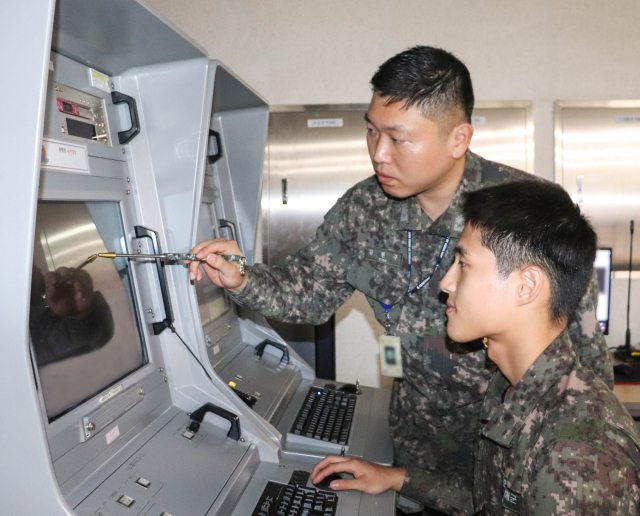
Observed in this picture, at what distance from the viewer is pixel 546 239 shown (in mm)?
974

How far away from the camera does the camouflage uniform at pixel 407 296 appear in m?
1.43

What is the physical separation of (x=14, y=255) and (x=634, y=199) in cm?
308

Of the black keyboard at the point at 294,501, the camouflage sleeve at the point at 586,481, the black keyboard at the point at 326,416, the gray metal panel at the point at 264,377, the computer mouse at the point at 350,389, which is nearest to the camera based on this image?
the camouflage sleeve at the point at 586,481

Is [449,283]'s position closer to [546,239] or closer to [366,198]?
[546,239]

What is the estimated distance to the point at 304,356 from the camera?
2.20 metres

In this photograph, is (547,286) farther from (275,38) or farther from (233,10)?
(233,10)

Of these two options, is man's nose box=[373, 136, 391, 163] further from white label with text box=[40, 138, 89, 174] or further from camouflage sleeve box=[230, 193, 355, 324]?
white label with text box=[40, 138, 89, 174]

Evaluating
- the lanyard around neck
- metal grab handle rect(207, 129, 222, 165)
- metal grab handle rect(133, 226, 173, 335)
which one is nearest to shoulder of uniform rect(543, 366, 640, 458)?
the lanyard around neck

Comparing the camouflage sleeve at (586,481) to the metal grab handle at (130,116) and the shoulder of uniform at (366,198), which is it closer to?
the shoulder of uniform at (366,198)

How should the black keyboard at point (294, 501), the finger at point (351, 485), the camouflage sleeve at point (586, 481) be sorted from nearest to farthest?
1. the camouflage sleeve at point (586, 481)
2. the black keyboard at point (294, 501)
3. the finger at point (351, 485)

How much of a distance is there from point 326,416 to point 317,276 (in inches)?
16.8

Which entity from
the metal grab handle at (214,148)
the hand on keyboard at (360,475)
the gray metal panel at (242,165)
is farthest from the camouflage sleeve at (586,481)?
the metal grab handle at (214,148)

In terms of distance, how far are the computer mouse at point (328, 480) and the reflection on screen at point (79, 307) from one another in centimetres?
51

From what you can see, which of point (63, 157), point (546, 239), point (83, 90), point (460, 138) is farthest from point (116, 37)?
point (546, 239)
